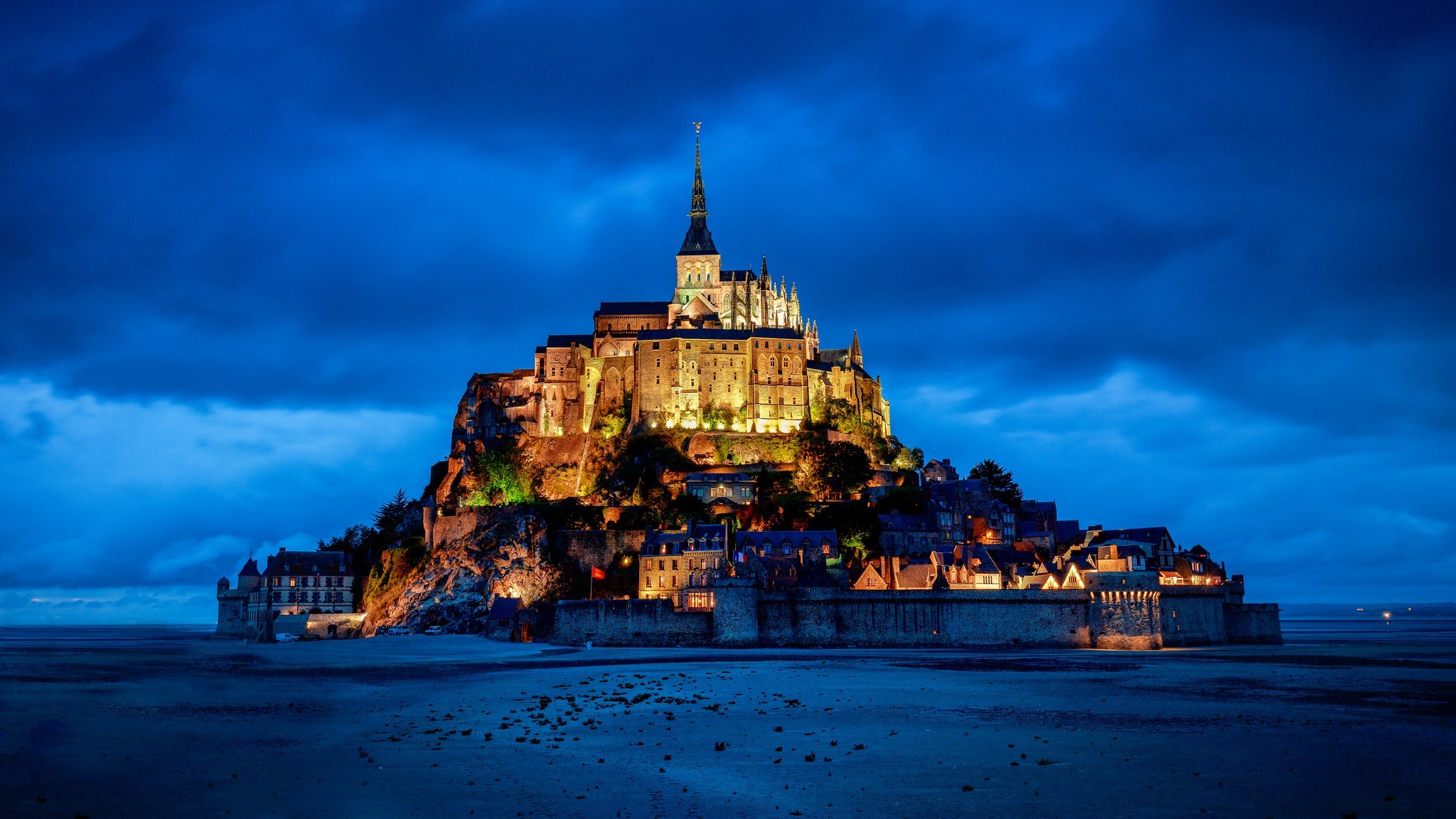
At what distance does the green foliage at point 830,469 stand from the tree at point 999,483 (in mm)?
11900

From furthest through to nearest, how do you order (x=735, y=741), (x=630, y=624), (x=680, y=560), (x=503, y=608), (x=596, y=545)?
(x=596, y=545)
(x=503, y=608)
(x=680, y=560)
(x=630, y=624)
(x=735, y=741)

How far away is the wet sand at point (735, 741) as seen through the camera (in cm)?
2267

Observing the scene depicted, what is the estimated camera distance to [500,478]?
103 m

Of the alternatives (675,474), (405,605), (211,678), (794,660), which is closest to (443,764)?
(211,678)

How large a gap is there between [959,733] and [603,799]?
12.4 metres

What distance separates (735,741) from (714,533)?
48.6m

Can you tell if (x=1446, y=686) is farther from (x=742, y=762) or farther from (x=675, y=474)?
(x=675, y=474)

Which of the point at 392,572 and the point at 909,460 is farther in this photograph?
the point at 909,460

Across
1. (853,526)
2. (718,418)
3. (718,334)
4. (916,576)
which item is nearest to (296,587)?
(718,418)

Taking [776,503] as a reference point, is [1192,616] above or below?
below

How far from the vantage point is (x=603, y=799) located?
74.2ft

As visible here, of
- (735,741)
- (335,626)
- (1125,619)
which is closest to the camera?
(735,741)

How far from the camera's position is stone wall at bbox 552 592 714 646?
232 feet

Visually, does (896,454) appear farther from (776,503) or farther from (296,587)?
(296,587)
